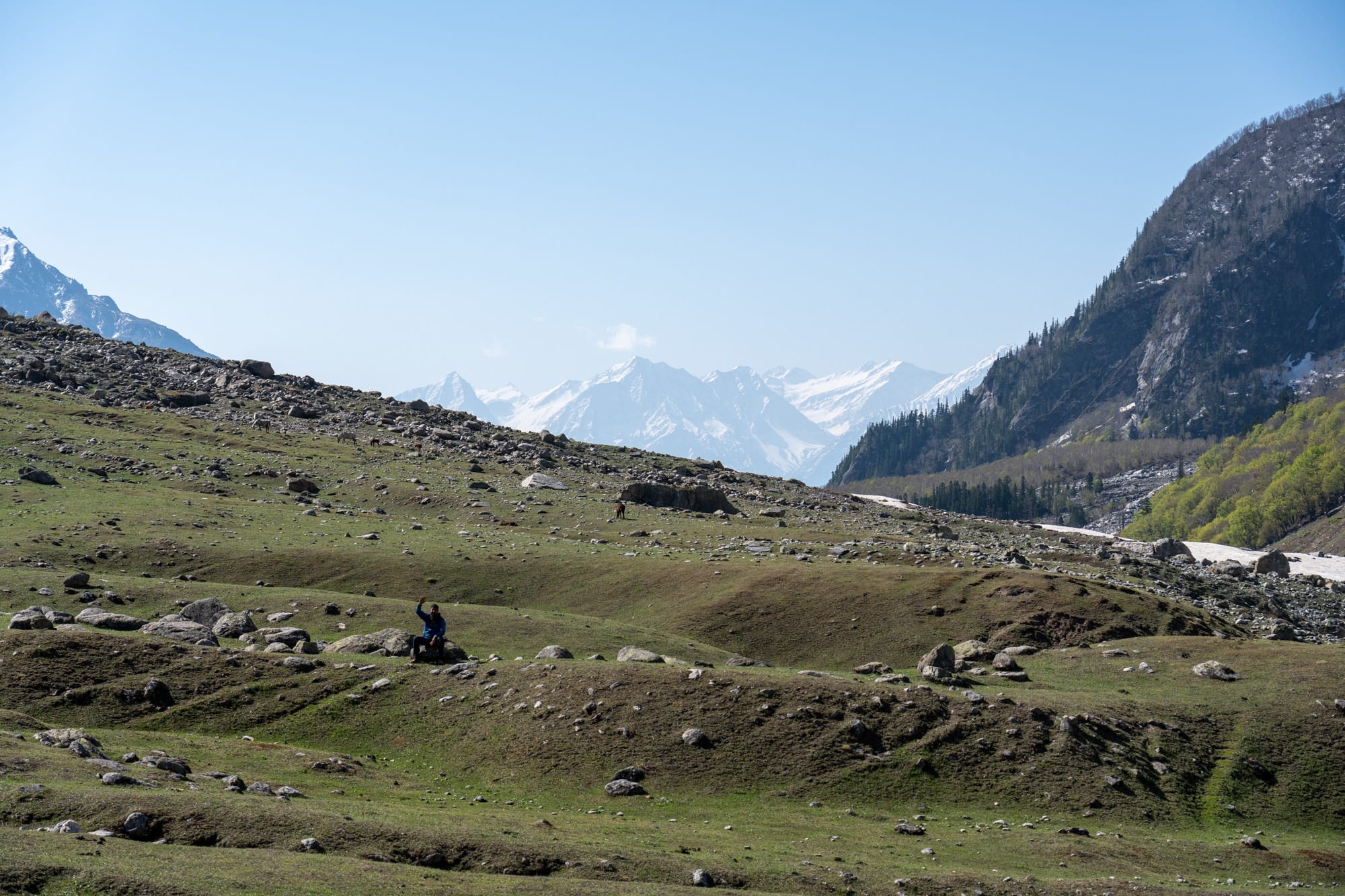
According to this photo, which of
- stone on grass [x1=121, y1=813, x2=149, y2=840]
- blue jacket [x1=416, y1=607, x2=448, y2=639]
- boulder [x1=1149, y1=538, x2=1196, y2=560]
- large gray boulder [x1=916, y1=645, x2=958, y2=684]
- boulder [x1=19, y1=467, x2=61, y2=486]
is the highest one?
boulder [x1=19, y1=467, x2=61, y2=486]

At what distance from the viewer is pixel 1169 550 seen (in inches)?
5325

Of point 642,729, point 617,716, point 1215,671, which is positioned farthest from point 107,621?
point 1215,671

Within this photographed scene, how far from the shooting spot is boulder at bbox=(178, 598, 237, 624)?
1928 inches

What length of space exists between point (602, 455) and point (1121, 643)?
111m

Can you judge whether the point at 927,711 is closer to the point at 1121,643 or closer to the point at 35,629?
the point at 1121,643

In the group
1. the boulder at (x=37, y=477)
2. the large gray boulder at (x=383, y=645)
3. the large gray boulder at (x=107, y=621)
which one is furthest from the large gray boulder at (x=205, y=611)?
the boulder at (x=37, y=477)

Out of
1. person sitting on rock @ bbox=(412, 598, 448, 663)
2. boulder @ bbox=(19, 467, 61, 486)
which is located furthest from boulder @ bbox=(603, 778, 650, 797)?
boulder @ bbox=(19, 467, 61, 486)

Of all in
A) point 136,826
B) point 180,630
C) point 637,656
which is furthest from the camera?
point 180,630

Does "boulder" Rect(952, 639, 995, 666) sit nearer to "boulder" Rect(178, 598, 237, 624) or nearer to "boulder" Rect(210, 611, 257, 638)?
"boulder" Rect(210, 611, 257, 638)

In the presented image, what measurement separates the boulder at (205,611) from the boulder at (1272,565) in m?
113

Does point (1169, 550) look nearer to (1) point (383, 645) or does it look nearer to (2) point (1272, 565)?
(2) point (1272, 565)

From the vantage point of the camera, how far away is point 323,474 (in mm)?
100000

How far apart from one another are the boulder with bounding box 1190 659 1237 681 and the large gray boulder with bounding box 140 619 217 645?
42.9 m

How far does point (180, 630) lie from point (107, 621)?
122 inches
